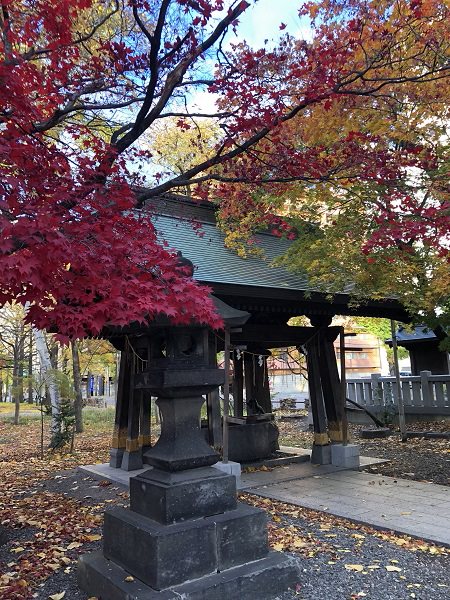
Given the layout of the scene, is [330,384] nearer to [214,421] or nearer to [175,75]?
[214,421]

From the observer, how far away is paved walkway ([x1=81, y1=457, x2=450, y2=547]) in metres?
5.85

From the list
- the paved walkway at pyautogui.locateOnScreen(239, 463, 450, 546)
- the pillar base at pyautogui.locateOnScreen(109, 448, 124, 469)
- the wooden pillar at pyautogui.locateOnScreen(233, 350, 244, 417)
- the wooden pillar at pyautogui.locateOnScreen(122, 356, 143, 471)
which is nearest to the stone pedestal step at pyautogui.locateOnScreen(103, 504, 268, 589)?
the paved walkway at pyautogui.locateOnScreen(239, 463, 450, 546)

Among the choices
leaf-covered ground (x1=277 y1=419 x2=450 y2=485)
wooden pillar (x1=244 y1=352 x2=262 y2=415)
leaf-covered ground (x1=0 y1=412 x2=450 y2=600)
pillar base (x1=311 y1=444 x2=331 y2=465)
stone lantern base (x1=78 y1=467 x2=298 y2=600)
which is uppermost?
wooden pillar (x1=244 y1=352 x2=262 y2=415)

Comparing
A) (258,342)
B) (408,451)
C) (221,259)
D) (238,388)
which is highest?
(221,259)

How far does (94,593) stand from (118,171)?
16.7 ft

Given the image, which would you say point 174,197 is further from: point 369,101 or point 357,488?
point 357,488

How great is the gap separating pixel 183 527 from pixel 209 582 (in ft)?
1.54

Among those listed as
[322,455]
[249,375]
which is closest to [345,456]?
[322,455]

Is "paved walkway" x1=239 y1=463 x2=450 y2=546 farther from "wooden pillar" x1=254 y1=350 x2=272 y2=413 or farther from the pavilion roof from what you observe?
the pavilion roof

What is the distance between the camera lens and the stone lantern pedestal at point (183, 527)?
12.0 ft

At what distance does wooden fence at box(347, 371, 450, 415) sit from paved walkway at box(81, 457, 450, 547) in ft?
21.0

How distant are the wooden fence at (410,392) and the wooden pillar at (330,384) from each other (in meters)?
7.00

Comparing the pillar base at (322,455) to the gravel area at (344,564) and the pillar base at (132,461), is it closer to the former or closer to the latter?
the gravel area at (344,564)

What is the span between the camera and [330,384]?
9883 mm
